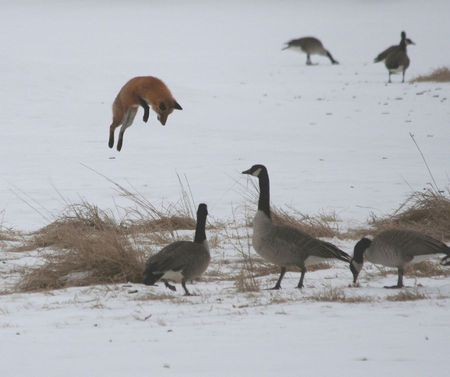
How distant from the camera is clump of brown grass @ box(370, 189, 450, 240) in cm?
931

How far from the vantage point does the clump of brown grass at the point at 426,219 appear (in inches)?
367

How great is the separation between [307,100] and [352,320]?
1911 centimetres

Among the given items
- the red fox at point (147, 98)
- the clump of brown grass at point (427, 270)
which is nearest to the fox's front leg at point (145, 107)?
the red fox at point (147, 98)

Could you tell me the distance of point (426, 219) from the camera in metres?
9.70

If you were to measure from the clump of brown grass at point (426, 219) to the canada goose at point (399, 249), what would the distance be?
79.2 inches

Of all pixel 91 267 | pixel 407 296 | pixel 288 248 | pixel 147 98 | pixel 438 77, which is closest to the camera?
pixel 407 296

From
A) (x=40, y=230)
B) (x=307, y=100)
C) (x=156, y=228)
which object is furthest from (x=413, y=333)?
(x=307, y=100)

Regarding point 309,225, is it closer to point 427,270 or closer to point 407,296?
point 427,270

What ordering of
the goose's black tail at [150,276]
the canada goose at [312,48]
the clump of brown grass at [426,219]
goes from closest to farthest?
the goose's black tail at [150,276] → the clump of brown grass at [426,219] → the canada goose at [312,48]

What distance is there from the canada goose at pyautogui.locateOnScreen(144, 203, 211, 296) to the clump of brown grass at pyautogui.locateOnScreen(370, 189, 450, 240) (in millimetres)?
2915

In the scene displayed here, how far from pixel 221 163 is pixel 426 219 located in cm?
647

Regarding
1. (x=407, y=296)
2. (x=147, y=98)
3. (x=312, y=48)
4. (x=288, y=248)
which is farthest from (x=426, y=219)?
(x=312, y=48)

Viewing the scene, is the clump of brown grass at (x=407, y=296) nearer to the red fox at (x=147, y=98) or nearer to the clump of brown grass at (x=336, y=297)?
the clump of brown grass at (x=336, y=297)

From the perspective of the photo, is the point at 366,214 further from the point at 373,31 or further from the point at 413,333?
the point at 373,31
